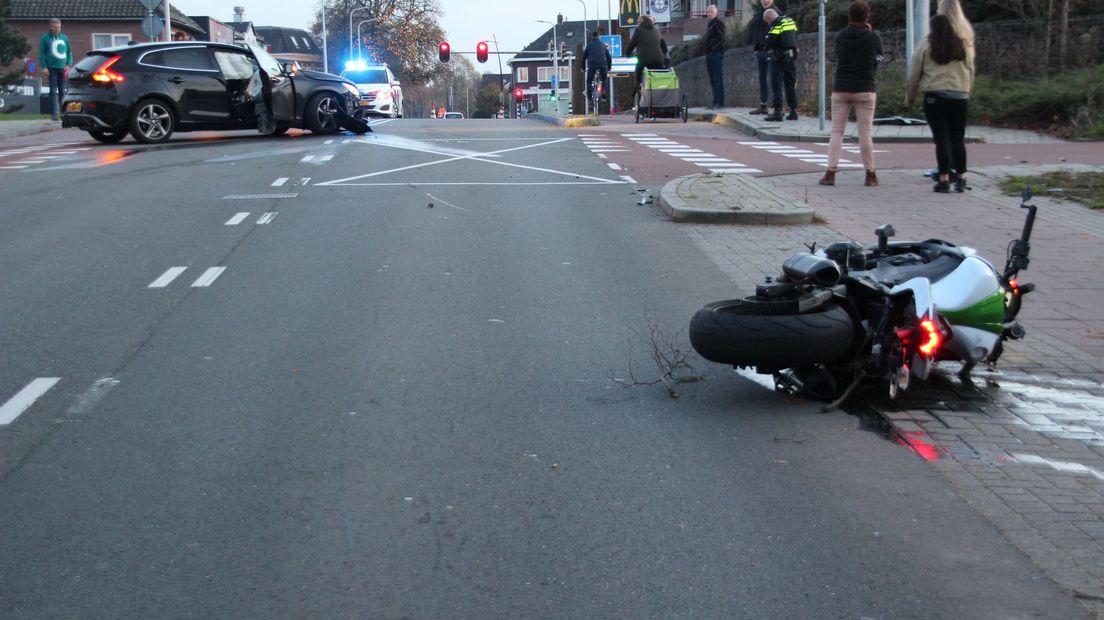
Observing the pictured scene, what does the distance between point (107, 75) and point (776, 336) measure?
16436mm

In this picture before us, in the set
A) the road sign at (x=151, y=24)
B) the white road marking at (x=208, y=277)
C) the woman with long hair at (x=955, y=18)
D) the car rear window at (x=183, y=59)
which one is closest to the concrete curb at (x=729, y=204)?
the woman with long hair at (x=955, y=18)

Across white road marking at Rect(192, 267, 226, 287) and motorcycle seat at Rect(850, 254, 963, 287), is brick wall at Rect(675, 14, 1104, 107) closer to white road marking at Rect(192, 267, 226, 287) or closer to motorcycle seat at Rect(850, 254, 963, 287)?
white road marking at Rect(192, 267, 226, 287)

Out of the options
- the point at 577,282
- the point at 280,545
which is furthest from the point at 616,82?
the point at 280,545

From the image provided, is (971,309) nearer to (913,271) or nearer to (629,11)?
(913,271)

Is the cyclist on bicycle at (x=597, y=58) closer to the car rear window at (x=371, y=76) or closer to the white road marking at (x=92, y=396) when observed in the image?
the car rear window at (x=371, y=76)

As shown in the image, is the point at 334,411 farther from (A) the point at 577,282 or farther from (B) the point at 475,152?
(B) the point at 475,152

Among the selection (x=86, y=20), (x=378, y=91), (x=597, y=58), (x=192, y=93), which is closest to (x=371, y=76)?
(x=378, y=91)

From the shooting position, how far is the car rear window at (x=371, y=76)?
1807 inches

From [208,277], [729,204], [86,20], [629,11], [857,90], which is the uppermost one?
[86,20]

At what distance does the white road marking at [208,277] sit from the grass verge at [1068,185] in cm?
814

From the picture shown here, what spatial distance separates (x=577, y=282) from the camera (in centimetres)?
935

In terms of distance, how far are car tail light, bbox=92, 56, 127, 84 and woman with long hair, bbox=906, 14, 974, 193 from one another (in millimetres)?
12327

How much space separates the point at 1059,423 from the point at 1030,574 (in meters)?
1.88

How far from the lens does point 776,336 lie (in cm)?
612
